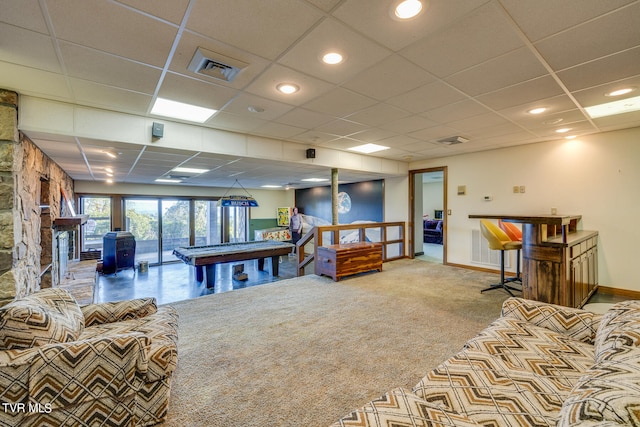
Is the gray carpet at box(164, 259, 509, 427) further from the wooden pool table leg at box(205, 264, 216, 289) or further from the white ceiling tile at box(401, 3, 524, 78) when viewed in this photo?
the white ceiling tile at box(401, 3, 524, 78)

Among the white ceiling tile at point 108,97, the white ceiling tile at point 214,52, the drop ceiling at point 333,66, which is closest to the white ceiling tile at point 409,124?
the drop ceiling at point 333,66

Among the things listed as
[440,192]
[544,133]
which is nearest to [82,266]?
[544,133]

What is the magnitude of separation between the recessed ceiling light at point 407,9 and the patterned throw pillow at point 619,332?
6.43 feet

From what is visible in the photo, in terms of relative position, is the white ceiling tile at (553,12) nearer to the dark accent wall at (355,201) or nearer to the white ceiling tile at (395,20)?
the white ceiling tile at (395,20)

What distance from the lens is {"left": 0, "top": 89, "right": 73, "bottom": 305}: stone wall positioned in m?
2.53

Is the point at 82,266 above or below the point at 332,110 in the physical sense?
below

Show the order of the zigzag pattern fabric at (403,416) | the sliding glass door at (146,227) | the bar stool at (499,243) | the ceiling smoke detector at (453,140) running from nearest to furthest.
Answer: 1. the zigzag pattern fabric at (403,416)
2. the bar stool at (499,243)
3. the ceiling smoke detector at (453,140)
4. the sliding glass door at (146,227)

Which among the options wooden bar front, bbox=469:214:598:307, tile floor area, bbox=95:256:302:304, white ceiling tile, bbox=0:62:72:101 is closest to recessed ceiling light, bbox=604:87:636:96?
wooden bar front, bbox=469:214:598:307

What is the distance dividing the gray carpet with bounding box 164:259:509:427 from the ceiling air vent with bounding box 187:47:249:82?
2437mm

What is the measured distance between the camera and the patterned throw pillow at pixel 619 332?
1196 mm

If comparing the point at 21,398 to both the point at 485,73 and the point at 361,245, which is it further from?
the point at 361,245

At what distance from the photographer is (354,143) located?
5.04 m

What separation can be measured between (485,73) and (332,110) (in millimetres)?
1580

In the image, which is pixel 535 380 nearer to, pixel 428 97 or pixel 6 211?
pixel 428 97
